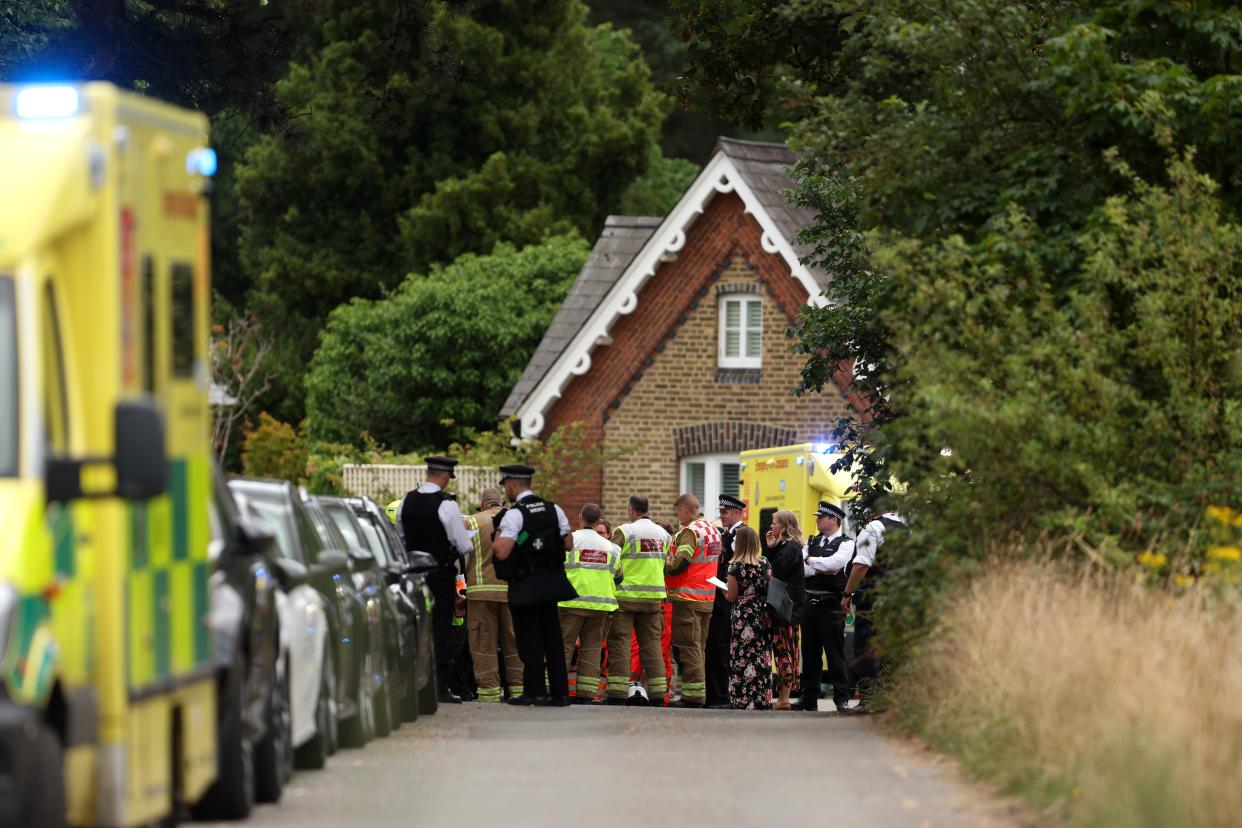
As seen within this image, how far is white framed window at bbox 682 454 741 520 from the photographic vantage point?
38.4m

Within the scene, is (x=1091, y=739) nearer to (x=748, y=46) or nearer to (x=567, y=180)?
(x=748, y=46)

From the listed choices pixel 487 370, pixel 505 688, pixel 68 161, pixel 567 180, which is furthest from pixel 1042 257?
pixel 567 180

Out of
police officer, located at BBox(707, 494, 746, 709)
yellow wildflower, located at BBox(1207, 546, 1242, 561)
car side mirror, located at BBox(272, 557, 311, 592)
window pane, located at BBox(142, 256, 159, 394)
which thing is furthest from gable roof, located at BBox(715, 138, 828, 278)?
window pane, located at BBox(142, 256, 159, 394)

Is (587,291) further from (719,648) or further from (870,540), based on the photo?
(870,540)

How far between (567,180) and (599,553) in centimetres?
3454

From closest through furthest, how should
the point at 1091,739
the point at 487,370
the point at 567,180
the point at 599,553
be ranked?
the point at 1091,739, the point at 599,553, the point at 487,370, the point at 567,180

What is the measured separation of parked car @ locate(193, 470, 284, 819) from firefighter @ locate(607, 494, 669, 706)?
11501mm

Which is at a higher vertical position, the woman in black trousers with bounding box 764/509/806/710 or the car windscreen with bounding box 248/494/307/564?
the car windscreen with bounding box 248/494/307/564

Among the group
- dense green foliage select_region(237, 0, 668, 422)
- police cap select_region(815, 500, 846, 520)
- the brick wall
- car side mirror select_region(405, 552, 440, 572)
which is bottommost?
car side mirror select_region(405, 552, 440, 572)

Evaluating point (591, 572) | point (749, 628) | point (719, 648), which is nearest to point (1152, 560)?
point (591, 572)

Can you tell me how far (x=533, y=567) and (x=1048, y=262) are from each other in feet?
17.6

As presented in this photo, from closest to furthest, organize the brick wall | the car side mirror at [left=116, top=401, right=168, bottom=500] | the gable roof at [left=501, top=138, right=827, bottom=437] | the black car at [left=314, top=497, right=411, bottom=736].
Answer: the car side mirror at [left=116, top=401, right=168, bottom=500], the black car at [left=314, top=497, right=411, bottom=736], the gable roof at [left=501, top=138, right=827, bottom=437], the brick wall

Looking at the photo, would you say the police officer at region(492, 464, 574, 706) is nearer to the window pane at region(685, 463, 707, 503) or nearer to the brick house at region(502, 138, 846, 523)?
the brick house at region(502, 138, 846, 523)

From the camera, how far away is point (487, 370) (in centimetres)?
4791
